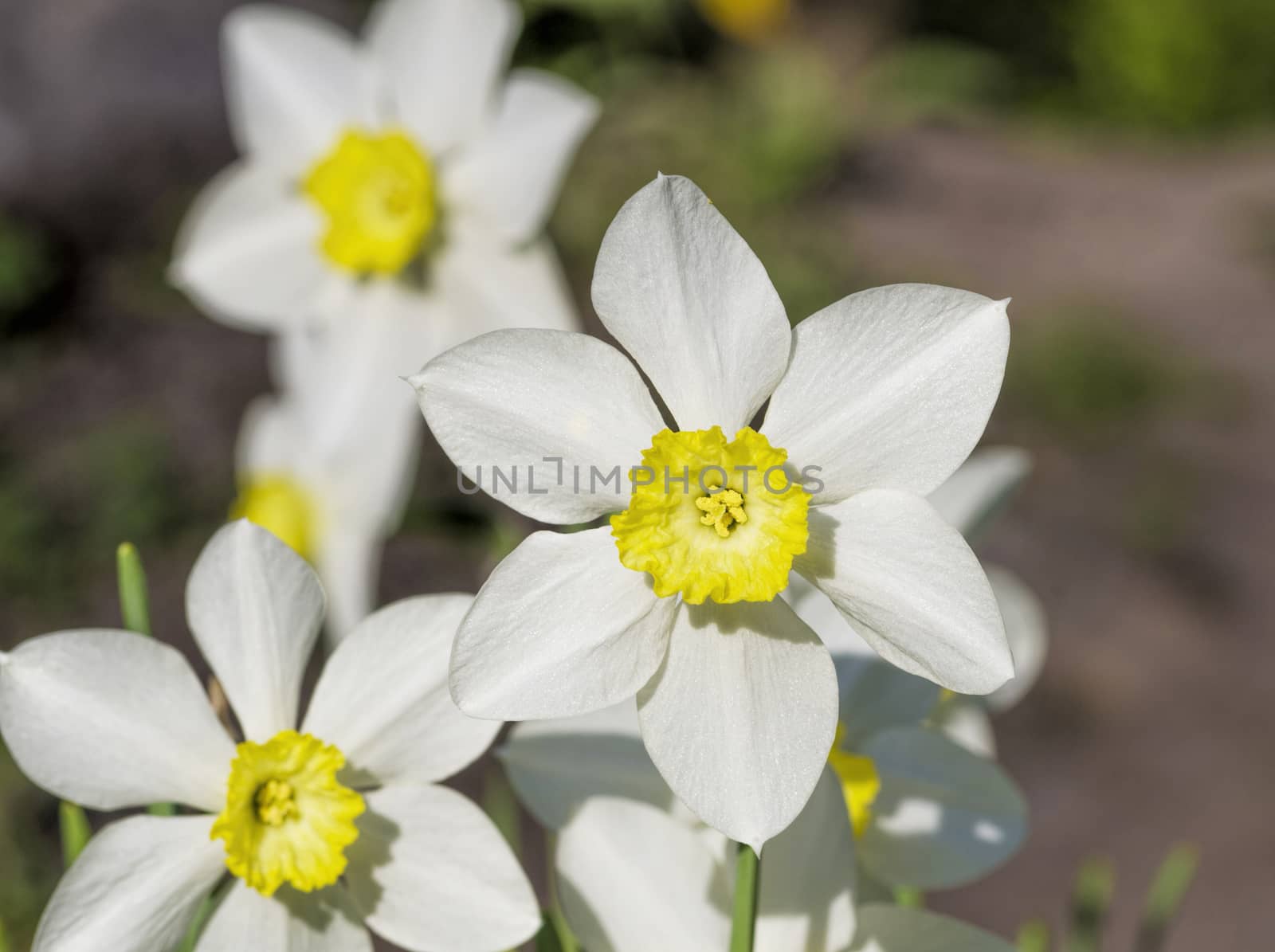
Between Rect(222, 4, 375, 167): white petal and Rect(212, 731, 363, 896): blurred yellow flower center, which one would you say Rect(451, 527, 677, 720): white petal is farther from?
Rect(222, 4, 375, 167): white petal

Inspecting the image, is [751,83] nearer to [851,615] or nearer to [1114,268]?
[1114,268]

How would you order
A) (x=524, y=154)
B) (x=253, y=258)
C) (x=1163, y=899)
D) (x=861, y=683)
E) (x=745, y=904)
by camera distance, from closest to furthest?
(x=745, y=904), (x=861, y=683), (x=1163, y=899), (x=524, y=154), (x=253, y=258)

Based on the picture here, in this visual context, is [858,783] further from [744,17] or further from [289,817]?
[744,17]

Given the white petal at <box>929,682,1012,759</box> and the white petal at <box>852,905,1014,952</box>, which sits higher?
the white petal at <box>852,905,1014,952</box>

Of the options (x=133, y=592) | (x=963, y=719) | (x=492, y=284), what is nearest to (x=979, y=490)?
(x=963, y=719)

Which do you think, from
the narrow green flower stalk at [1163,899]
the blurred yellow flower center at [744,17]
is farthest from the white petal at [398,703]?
the blurred yellow flower center at [744,17]

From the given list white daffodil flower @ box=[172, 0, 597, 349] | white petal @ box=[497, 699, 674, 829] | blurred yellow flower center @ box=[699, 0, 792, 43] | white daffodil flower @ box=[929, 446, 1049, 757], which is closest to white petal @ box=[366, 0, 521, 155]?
white daffodil flower @ box=[172, 0, 597, 349]
